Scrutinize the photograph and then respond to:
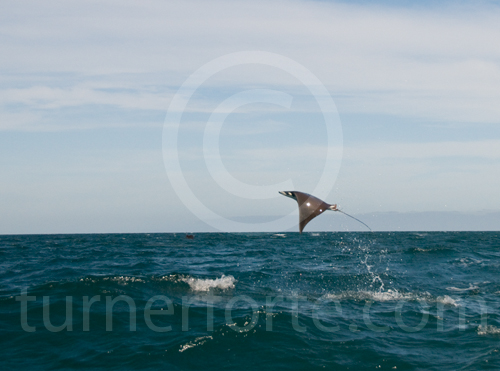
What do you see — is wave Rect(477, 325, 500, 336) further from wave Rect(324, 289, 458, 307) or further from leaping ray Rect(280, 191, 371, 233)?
leaping ray Rect(280, 191, 371, 233)

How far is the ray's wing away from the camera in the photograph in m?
11.2

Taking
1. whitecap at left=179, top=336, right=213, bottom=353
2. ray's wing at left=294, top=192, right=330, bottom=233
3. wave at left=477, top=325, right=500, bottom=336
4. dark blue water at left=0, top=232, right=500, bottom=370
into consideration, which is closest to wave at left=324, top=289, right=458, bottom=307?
dark blue water at left=0, top=232, right=500, bottom=370

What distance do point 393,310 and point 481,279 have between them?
1179 centimetres

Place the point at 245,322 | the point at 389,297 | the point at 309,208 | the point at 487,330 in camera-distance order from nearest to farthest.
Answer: the point at 309,208 < the point at 487,330 < the point at 245,322 < the point at 389,297

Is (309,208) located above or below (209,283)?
above

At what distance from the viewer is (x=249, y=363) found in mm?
12664

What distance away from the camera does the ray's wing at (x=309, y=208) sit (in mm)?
11156

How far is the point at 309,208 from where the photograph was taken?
37.0 feet

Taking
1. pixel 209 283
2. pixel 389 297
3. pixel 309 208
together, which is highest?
pixel 309 208

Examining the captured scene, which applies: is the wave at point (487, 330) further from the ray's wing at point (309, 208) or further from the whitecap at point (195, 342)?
the whitecap at point (195, 342)

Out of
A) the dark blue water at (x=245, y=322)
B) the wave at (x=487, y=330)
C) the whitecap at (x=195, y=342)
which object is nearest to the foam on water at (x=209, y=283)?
the dark blue water at (x=245, y=322)

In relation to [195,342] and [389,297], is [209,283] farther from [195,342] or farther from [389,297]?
[195,342]

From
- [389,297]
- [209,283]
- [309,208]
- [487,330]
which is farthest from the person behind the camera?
[209,283]

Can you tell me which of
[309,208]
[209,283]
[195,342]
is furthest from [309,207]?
[209,283]
